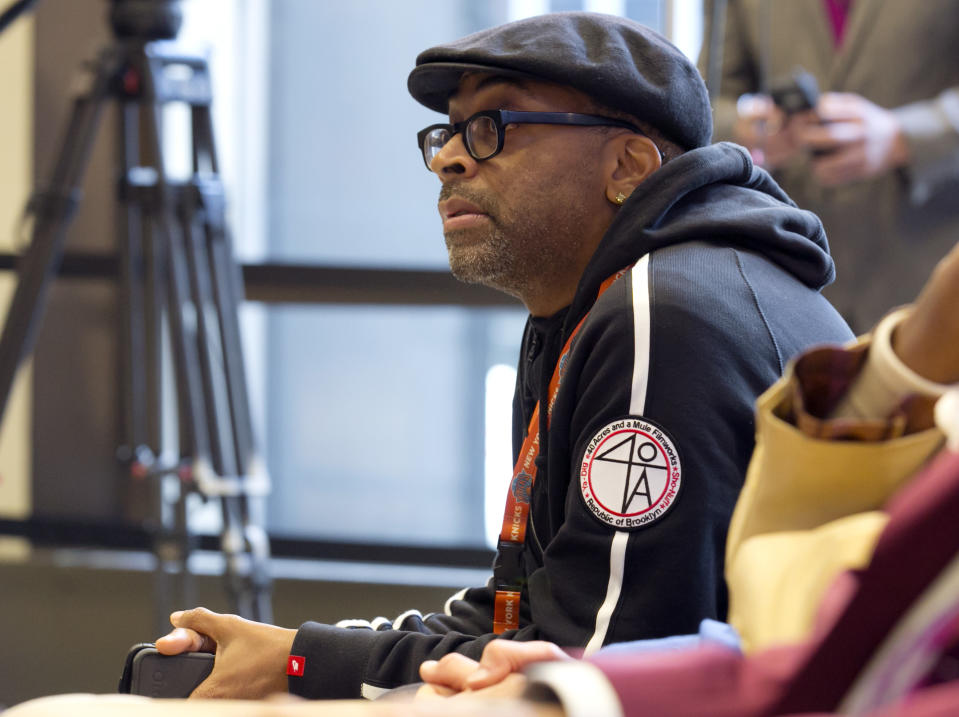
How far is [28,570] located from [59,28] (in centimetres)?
153

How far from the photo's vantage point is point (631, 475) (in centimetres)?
99

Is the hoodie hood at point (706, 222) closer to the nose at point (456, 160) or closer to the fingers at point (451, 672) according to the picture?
the nose at point (456, 160)

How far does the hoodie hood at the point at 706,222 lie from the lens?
46.6 inches

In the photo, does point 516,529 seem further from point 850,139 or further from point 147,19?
point 147,19

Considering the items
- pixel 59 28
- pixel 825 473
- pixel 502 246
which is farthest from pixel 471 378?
pixel 825 473

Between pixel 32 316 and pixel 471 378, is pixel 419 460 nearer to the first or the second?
pixel 471 378

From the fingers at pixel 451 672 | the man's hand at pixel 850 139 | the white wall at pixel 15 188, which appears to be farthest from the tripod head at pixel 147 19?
the fingers at pixel 451 672

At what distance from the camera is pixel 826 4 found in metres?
2.25

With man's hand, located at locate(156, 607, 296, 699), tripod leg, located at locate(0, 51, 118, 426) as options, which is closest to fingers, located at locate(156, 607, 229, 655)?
man's hand, located at locate(156, 607, 296, 699)

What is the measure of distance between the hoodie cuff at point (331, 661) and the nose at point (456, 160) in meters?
0.59

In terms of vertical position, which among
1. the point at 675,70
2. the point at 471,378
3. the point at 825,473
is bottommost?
the point at 471,378

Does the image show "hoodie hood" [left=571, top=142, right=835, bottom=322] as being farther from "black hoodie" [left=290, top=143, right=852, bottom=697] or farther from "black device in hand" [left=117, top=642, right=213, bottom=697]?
"black device in hand" [left=117, top=642, right=213, bottom=697]

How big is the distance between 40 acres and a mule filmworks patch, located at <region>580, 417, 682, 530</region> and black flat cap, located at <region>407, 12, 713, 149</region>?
20.3 inches

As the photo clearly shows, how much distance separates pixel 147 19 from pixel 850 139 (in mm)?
1450
